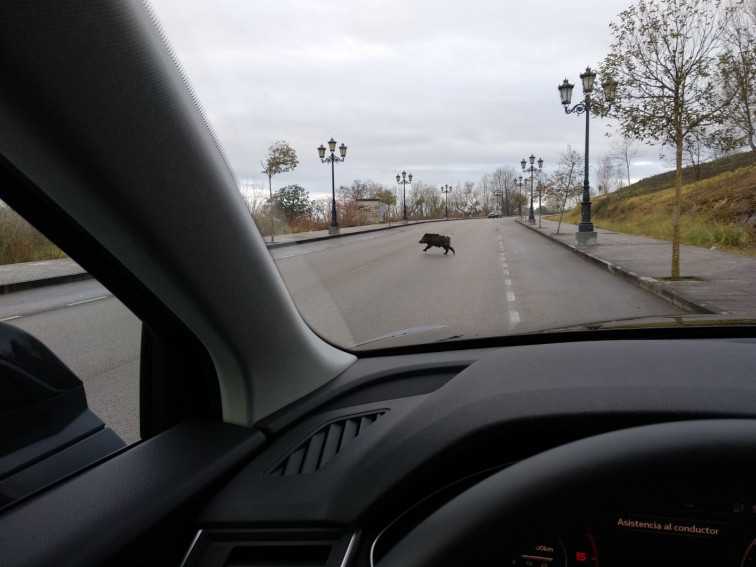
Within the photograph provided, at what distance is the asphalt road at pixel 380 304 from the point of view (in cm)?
220

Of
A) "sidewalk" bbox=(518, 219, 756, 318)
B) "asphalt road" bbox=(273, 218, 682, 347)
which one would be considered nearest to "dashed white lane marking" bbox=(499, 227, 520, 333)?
"asphalt road" bbox=(273, 218, 682, 347)

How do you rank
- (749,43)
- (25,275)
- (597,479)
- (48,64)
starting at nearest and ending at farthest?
(48,64), (597,479), (25,275), (749,43)

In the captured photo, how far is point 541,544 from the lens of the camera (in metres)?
1.55

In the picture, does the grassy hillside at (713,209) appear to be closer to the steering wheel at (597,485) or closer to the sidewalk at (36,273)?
the steering wheel at (597,485)

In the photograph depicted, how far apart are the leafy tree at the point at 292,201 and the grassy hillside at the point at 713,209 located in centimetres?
891

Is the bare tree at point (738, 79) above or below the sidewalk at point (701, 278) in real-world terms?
above

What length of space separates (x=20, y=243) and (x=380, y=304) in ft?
21.2

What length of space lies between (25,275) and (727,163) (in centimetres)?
2699

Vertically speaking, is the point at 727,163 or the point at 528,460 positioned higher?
the point at 727,163

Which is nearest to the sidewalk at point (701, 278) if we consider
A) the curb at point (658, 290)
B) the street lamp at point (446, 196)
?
the curb at point (658, 290)

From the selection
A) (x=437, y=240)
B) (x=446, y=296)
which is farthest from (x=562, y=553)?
(x=437, y=240)

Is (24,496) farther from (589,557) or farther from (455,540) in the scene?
(589,557)

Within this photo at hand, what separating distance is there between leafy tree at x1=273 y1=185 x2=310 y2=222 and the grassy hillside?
8908mm

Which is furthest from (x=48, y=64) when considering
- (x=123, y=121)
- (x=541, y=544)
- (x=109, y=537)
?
(x=541, y=544)
